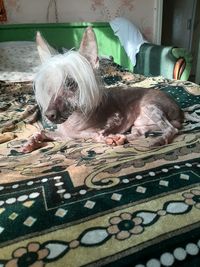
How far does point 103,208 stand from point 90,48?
2.49ft

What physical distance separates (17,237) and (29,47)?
8.05ft

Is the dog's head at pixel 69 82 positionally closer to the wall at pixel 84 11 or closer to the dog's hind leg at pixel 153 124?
the dog's hind leg at pixel 153 124

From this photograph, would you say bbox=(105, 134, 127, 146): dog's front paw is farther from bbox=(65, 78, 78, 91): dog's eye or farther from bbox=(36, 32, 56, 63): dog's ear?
bbox=(36, 32, 56, 63): dog's ear

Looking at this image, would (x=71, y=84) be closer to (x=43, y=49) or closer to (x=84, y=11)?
(x=43, y=49)

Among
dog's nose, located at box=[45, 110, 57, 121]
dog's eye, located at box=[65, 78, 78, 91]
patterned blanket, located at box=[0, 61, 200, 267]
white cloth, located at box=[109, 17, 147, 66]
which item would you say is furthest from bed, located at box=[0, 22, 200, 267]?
white cloth, located at box=[109, 17, 147, 66]

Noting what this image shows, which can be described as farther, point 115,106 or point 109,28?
point 109,28

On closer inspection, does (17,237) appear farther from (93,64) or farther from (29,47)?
(29,47)

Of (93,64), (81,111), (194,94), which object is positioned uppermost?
(93,64)

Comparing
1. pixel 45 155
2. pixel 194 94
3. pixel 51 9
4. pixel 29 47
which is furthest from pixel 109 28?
pixel 45 155

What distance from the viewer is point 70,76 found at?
108cm

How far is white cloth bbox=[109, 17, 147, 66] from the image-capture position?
301cm

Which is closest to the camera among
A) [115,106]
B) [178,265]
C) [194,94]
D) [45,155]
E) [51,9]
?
[178,265]

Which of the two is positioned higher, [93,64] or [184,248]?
[93,64]

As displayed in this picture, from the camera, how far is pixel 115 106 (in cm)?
133
